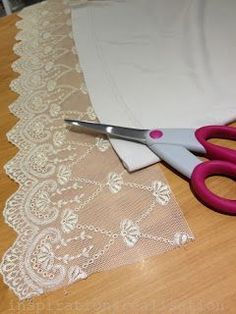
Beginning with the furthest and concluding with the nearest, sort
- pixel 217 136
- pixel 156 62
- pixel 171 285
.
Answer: pixel 156 62
pixel 217 136
pixel 171 285

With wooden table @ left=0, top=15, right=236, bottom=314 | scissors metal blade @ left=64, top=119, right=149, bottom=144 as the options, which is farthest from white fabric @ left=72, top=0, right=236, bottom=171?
wooden table @ left=0, top=15, right=236, bottom=314

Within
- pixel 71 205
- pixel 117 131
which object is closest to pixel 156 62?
pixel 117 131

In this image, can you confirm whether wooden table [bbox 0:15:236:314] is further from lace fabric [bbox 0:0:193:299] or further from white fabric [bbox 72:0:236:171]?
white fabric [bbox 72:0:236:171]

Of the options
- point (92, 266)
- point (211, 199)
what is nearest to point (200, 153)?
point (211, 199)

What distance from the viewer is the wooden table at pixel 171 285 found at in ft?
1.19

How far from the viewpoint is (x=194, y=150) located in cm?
46

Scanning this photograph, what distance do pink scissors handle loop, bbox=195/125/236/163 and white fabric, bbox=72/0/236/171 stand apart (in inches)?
1.1

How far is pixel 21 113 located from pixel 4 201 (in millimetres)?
173

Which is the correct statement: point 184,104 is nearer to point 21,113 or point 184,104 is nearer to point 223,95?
point 223,95

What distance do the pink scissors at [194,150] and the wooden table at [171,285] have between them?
2 centimetres

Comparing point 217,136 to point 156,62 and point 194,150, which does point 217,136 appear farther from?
point 156,62

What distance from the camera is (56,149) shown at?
53cm

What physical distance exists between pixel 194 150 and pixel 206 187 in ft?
0.19

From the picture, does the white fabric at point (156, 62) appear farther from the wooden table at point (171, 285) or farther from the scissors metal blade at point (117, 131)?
the wooden table at point (171, 285)
